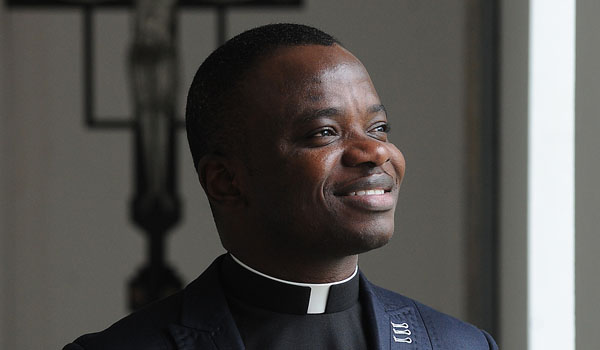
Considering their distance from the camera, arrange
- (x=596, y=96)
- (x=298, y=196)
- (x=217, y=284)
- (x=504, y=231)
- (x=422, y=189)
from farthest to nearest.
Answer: (x=422, y=189)
(x=504, y=231)
(x=596, y=96)
(x=217, y=284)
(x=298, y=196)

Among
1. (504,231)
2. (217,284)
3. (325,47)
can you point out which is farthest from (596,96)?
(504,231)

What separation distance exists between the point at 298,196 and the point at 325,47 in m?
0.17

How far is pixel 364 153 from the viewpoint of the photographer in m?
0.93

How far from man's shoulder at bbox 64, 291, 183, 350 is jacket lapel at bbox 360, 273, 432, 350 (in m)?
0.21

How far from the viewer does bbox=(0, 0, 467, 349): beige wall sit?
2674 millimetres

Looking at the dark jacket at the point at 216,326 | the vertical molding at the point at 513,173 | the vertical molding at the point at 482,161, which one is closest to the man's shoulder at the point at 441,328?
the dark jacket at the point at 216,326

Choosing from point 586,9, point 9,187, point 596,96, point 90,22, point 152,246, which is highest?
point 90,22

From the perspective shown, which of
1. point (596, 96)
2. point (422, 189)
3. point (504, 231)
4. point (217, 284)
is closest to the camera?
point (217, 284)

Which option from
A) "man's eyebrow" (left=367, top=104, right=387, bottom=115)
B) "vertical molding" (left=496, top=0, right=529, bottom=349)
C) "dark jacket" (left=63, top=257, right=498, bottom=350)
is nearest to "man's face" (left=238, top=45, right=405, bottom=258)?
"man's eyebrow" (left=367, top=104, right=387, bottom=115)

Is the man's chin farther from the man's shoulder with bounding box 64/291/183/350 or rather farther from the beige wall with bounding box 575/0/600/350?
the beige wall with bounding box 575/0/600/350

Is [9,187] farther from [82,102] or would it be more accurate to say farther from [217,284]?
[217,284]

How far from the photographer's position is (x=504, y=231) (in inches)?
90.0

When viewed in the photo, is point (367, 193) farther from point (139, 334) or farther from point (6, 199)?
point (6, 199)

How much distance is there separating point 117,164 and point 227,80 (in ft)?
5.93
